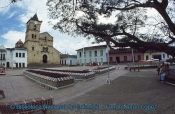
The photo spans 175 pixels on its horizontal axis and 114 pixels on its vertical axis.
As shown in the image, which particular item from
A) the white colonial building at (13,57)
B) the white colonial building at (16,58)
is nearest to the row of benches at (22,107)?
the white colonial building at (13,57)

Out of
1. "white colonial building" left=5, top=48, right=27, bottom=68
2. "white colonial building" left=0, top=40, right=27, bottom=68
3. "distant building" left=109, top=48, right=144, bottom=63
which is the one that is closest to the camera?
"distant building" left=109, top=48, right=144, bottom=63

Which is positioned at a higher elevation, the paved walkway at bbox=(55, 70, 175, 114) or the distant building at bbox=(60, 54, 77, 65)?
the distant building at bbox=(60, 54, 77, 65)

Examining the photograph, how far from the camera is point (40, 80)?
26031mm

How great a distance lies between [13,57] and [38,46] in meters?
8.98

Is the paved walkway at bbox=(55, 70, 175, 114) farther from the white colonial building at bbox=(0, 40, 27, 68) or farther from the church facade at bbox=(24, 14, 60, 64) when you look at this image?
the church facade at bbox=(24, 14, 60, 64)

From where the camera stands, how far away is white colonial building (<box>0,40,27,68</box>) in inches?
3245

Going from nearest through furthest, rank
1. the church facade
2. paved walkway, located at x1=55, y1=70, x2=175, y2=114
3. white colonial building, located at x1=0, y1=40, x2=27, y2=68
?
paved walkway, located at x1=55, y1=70, x2=175, y2=114, white colonial building, located at x1=0, y1=40, x2=27, y2=68, the church facade

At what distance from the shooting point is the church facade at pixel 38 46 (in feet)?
278

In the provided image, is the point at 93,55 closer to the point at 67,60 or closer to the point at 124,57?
the point at 124,57

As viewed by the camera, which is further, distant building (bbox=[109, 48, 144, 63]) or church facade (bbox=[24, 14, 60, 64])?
church facade (bbox=[24, 14, 60, 64])

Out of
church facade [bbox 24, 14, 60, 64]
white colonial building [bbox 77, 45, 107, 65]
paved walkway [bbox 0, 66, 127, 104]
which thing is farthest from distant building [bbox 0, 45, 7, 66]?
paved walkway [bbox 0, 66, 127, 104]

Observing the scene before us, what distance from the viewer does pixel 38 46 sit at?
86625 millimetres

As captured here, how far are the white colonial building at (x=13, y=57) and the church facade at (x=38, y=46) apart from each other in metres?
1.74

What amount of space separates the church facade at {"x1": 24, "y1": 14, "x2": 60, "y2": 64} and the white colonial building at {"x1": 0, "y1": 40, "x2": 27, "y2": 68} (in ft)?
5.69
